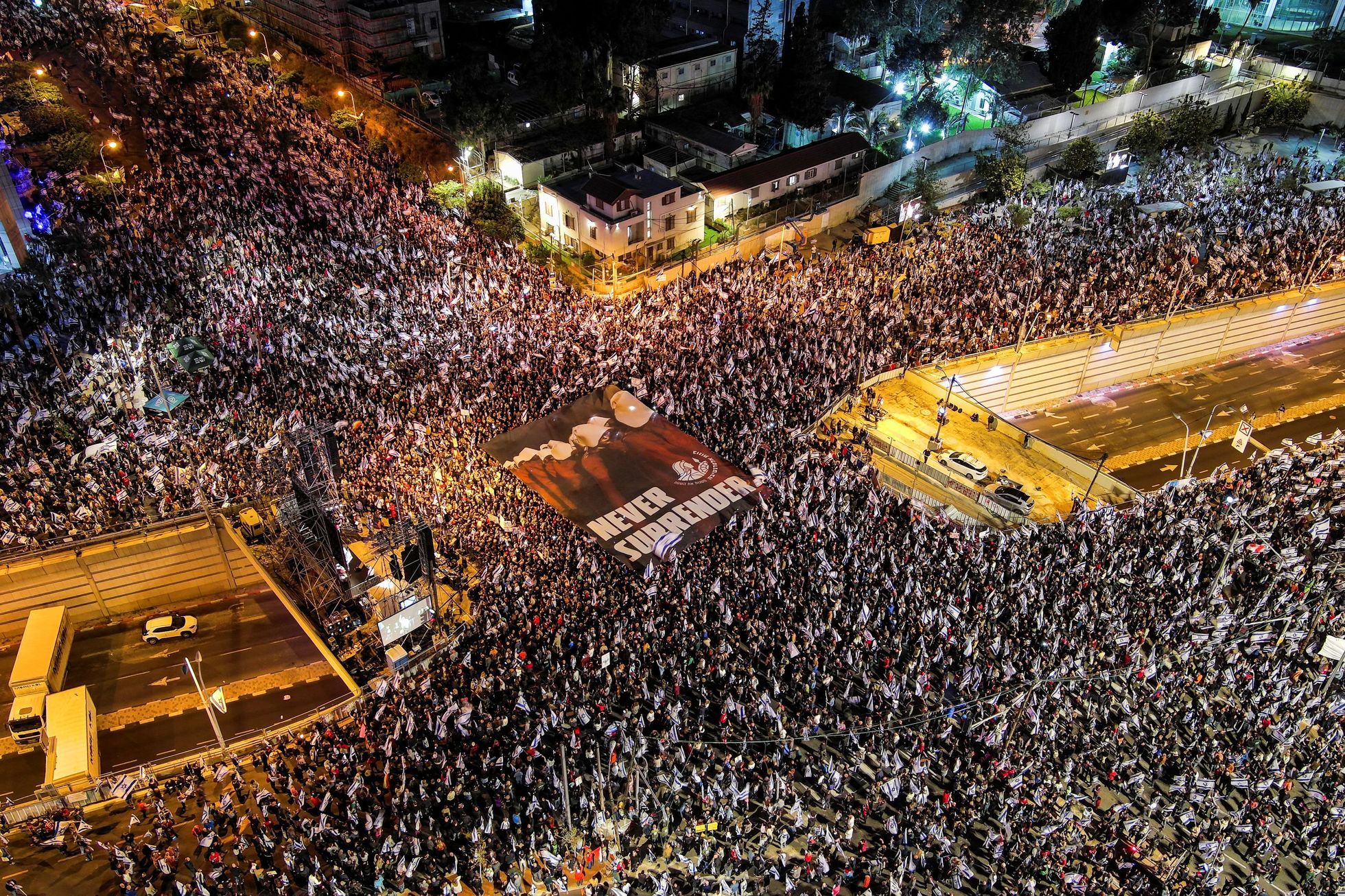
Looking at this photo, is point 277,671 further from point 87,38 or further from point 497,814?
point 87,38

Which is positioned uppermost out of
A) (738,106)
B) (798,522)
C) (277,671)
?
(738,106)

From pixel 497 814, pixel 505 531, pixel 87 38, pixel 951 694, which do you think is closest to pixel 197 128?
pixel 87 38

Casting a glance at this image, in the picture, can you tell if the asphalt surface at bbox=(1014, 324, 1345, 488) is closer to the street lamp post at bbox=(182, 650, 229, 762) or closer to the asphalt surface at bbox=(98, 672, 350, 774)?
the asphalt surface at bbox=(98, 672, 350, 774)

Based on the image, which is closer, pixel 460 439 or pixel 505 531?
pixel 505 531

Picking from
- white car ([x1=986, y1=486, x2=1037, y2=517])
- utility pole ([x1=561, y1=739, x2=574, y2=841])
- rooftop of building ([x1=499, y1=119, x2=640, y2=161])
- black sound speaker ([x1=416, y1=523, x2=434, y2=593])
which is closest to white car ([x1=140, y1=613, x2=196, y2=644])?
black sound speaker ([x1=416, y1=523, x2=434, y2=593])

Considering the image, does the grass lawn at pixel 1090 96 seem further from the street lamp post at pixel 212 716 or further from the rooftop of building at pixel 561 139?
the street lamp post at pixel 212 716

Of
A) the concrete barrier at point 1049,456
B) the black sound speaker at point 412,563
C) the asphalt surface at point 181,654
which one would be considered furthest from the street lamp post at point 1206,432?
the asphalt surface at point 181,654
